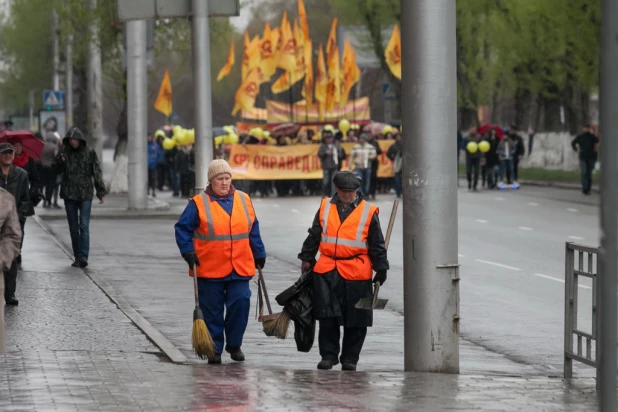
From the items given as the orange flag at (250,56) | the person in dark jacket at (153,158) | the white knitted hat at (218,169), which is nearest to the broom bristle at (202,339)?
the white knitted hat at (218,169)

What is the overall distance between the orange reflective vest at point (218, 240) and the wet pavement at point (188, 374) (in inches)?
26.9

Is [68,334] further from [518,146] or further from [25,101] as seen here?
[25,101]

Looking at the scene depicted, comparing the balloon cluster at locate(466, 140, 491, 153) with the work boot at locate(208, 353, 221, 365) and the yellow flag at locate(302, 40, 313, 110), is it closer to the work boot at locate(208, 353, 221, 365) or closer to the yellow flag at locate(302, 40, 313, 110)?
the yellow flag at locate(302, 40, 313, 110)

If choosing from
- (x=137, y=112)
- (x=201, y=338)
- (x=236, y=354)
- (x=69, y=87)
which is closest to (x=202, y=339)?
(x=201, y=338)

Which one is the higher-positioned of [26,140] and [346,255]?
[26,140]

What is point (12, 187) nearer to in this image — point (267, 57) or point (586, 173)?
point (586, 173)

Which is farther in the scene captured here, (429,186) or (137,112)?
A: (137,112)

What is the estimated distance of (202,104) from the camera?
62.1 ft

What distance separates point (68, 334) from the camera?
11.6m

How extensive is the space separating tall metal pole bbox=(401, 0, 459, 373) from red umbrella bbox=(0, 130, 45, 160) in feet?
25.9

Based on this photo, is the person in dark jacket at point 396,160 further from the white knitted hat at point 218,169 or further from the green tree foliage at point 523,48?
the white knitted hat at point 218,169

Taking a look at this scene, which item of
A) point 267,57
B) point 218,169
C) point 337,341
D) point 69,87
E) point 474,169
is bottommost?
point 474,169

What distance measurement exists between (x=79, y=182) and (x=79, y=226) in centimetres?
53

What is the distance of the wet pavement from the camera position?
27.5 feet
